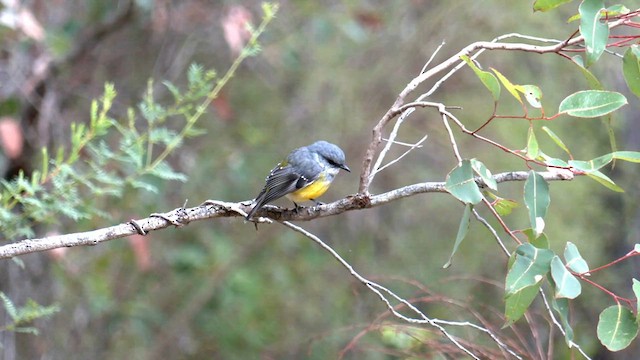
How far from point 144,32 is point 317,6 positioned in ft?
3.82

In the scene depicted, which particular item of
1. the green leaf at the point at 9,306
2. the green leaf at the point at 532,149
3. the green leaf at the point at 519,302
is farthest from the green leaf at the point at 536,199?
the green leaf at the point at 9,306

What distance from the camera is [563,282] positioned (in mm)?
1726

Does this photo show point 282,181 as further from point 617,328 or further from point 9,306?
point 617,328

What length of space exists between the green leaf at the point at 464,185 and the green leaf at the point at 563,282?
8.4 inches

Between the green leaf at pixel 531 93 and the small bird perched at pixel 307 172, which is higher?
the green leaf at pixel 531 93

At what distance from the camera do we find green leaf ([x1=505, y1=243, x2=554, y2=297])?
1.76m

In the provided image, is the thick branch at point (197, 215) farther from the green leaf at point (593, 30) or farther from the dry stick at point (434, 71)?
the green leaf at point (593, 30)

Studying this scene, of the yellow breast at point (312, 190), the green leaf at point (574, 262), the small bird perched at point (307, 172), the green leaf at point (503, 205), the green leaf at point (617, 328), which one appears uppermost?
the green leaf at point (503, 205)

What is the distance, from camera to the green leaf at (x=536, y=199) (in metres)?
1.76

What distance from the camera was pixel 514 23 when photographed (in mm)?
5785

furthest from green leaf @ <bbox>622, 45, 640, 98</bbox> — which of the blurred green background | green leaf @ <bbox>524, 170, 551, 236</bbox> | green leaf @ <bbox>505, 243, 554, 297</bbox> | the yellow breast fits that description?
the blurred green background

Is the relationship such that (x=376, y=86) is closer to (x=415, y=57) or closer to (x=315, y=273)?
(x=415, y=57)

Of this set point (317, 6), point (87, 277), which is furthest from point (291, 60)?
point (87, 277)

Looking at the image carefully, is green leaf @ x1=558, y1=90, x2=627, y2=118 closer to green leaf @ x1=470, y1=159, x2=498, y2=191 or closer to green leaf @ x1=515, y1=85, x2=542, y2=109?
green leaf @ x1=515, y1=85, x2=542, y2=109
